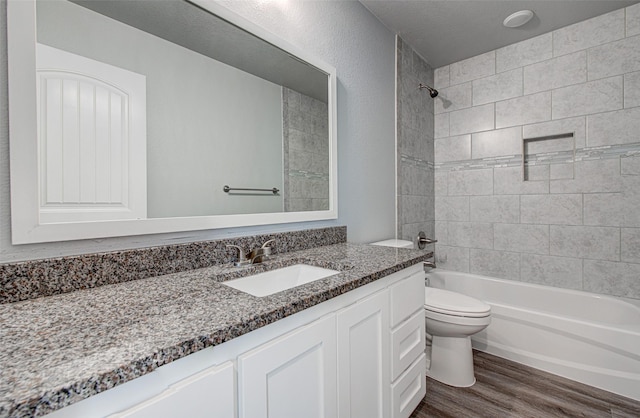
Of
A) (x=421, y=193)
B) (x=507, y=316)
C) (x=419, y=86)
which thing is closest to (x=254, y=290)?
(x=507, y=316)

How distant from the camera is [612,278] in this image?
212 cm

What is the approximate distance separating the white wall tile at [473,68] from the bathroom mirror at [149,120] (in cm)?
191

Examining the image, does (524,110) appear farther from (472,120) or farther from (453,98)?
(453,98)

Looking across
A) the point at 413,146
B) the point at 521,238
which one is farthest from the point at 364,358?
the point at 521,238

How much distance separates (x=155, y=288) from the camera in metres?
0.85

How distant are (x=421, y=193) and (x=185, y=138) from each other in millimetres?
2228

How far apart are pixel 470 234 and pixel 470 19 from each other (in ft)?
5.91

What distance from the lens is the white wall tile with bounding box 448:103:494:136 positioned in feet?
8.73

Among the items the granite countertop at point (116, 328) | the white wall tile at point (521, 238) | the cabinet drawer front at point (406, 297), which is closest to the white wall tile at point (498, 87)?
the white wall tile at point (521, 238)

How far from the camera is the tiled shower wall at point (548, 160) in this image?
208 cm

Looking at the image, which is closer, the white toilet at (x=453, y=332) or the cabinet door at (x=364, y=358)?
the cabinet door at (x=364, y=358)

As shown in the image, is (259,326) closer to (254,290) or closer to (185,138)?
(254,290)

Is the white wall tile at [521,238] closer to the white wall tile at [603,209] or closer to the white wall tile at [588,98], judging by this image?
the white wall tile at [603,209]

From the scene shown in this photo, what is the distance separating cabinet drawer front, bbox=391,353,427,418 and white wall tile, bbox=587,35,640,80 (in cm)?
244
